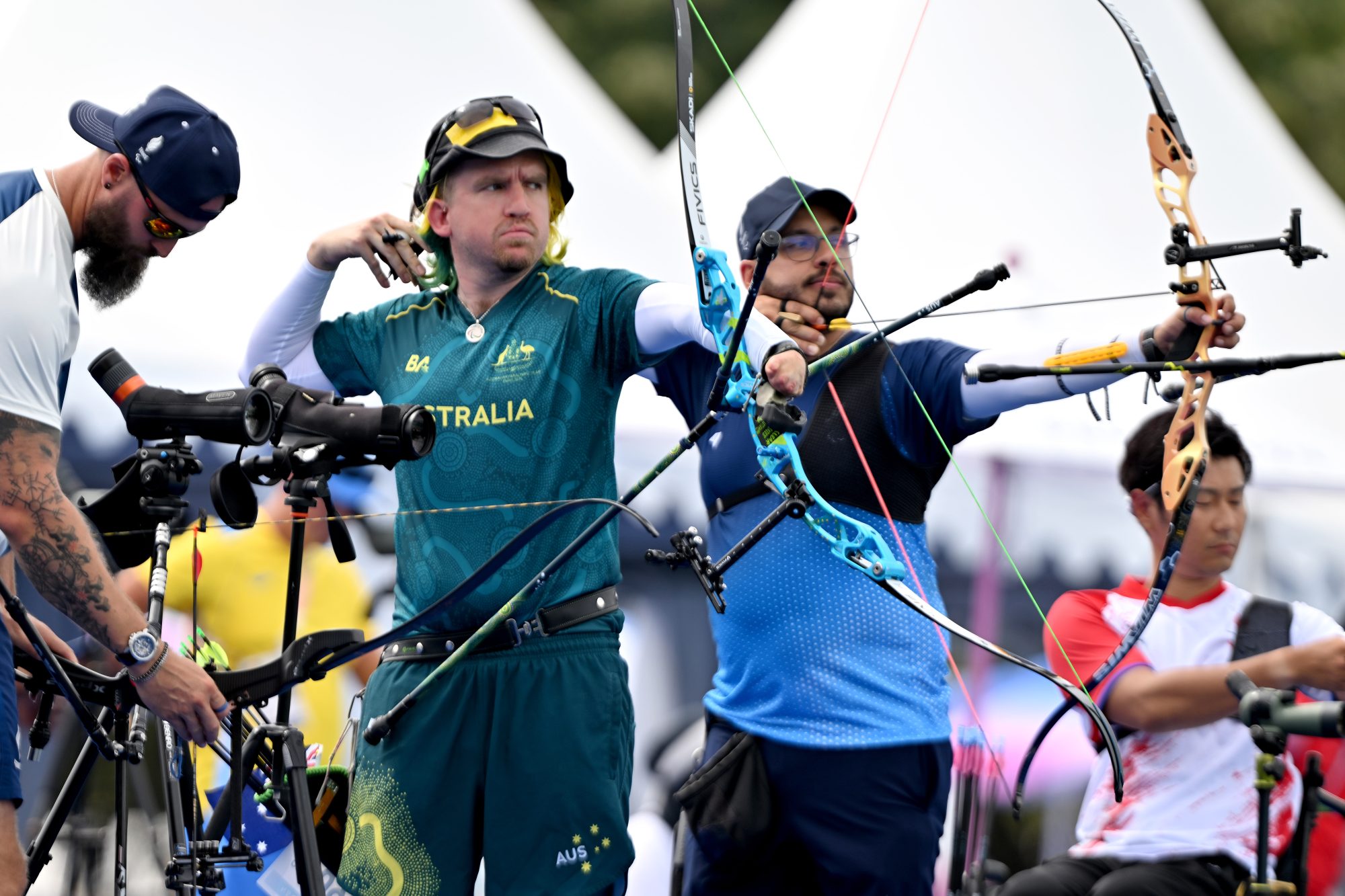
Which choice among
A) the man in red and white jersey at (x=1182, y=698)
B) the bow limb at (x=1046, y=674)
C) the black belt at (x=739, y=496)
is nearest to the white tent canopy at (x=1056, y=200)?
the man in red and white jersey at (x=1182, y=698)

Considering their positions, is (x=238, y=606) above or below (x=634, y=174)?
below

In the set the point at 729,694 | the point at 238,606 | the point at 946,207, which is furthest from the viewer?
the point at 946,207

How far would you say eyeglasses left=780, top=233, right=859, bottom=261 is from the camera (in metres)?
2.45

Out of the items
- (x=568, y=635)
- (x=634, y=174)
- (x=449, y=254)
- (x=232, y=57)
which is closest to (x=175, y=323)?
(x=232, y=57)

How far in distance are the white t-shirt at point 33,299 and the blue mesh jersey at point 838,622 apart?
3.26ft

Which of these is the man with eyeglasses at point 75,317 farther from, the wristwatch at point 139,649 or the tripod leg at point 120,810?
the tripod leg at point 120,810

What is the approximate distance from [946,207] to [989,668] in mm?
1143

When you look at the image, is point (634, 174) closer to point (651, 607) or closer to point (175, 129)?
point (651, 607)

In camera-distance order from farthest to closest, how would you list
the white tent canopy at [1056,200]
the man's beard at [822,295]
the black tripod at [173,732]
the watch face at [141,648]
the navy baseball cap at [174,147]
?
the white tent canopy at [1056,200], the man's beard at [822,295], the navy baseball cap at [174,147], the watch face at [141,648], the black tripod at [173,732]

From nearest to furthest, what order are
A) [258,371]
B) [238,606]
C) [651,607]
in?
1. [258,371]
2. [238,606]
3. [651,607]

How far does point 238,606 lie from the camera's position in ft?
10.2

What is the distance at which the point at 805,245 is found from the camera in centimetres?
246

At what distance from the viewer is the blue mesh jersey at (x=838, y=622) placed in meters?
2.22

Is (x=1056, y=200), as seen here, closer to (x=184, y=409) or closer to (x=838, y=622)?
(x=838, y=622)
